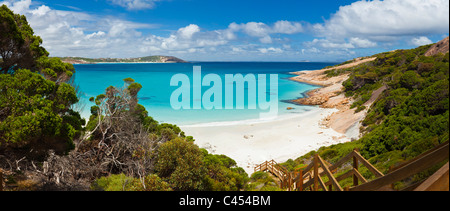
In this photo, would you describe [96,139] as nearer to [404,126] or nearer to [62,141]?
[62,141]

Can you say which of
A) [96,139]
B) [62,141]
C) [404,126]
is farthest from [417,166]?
[96,139]

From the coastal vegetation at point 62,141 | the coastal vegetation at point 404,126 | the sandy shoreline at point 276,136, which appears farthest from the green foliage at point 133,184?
the sandy shoreline at point 276,136

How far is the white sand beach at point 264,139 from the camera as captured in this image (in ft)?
61.0

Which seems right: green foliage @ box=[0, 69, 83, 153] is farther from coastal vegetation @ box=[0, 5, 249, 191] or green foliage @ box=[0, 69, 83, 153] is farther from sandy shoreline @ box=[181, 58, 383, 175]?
sandy shoreline @ box=[181, 58, 383, 175]

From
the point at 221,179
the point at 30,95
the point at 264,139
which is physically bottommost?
the point at 264,139

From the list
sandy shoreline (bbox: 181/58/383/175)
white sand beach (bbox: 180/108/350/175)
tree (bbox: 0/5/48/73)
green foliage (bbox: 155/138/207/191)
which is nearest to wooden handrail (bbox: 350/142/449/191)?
green foliage (bbox: 155/138/207/191)

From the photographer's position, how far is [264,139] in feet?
72.0

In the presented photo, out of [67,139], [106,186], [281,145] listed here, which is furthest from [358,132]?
[67,139]

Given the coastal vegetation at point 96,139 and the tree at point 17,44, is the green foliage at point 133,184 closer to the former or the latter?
the coastal vegetation at point 96,139

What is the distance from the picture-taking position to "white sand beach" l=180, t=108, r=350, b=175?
1858cm

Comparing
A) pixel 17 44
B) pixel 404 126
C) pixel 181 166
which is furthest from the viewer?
pixel 404 126
